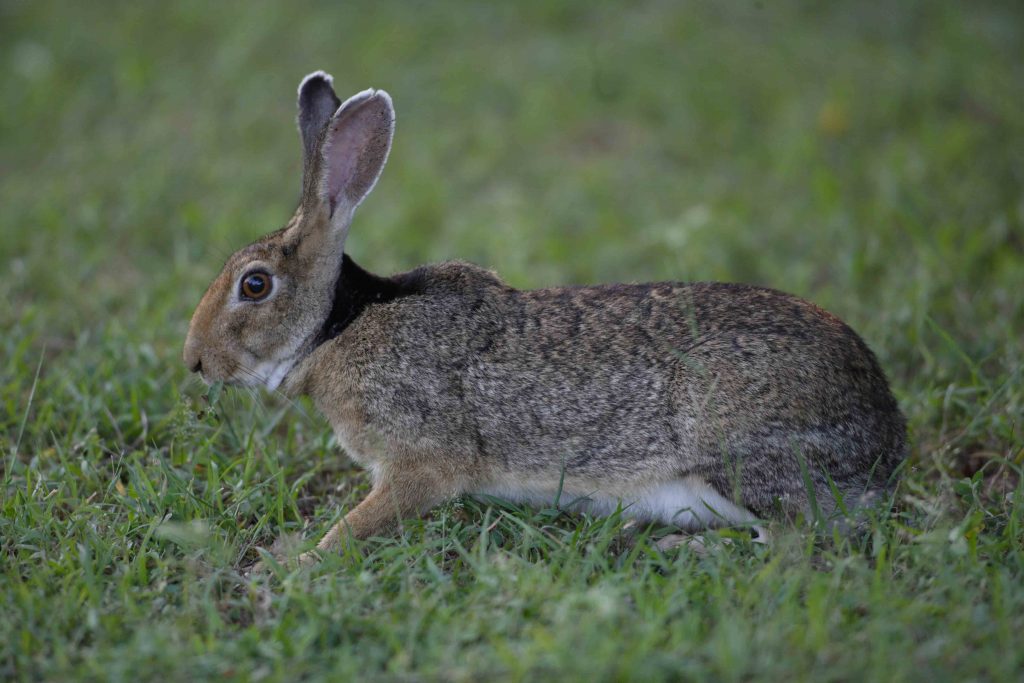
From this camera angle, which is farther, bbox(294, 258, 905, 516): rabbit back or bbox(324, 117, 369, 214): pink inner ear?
bbox(324, 117, 369, 214): pink inner ear

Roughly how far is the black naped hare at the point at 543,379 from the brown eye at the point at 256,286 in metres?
0.01

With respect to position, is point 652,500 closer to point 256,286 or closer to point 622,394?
point 622,394

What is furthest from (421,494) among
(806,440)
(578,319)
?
(806,440)

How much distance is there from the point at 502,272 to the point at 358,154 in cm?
261

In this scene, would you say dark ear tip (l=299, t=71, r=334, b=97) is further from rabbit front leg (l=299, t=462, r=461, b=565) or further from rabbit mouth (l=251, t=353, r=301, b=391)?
rabbit front leg (l=299, t=462, r=461, b=565)

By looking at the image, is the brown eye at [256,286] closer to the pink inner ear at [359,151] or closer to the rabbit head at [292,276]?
the rabbit head at [292,276]

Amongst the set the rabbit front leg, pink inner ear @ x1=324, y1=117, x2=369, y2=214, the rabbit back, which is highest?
pink inner ear @ x1=324, y1=117, x2=369, y2=214

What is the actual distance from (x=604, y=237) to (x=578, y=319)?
3195 millimetres

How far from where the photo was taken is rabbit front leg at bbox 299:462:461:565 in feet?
15.1

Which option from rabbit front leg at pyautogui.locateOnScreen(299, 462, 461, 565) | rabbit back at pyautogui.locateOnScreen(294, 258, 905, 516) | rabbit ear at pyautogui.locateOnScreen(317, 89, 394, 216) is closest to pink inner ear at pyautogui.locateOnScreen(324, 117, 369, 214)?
rabbit ear at pyautogui.locateOnScreen(317, 89, 394, 216)

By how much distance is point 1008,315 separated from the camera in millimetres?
6449

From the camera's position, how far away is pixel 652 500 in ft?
15.5

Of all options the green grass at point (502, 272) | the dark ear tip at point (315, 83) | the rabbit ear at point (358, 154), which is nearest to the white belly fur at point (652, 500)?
the green grass at point (502, 272)

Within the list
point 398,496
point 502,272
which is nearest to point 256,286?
point 398,496
